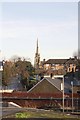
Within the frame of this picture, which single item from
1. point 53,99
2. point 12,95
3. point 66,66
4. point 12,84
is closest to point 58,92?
→ point 53,99

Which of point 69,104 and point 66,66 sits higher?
point 66,66

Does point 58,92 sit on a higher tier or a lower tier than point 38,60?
lower

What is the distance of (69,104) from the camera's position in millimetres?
17031

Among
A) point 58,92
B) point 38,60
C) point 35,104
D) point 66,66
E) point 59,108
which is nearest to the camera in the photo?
point 59,108

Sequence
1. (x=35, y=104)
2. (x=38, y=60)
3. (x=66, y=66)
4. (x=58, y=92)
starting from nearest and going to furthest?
(x=35, y=104) < (x=58, y=92) < (x=66, y=66) < (x=38, y=60)

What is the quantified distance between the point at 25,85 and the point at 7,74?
4.78ft

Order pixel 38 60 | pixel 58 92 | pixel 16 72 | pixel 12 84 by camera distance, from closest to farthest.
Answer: pixel 58 92 → pixel 12 84 → pixel 16 72 → pixel 38 60

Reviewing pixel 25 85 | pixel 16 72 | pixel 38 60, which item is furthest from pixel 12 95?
pixel 38 60

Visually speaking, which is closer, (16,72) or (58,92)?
(58,92)

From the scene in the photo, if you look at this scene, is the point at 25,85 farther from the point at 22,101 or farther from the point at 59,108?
the point at 59,108

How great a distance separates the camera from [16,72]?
2634cm

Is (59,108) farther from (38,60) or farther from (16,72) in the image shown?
(38,60)

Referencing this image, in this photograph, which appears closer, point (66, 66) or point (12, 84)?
point (12, 84)

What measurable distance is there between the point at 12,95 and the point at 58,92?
2.69 m
